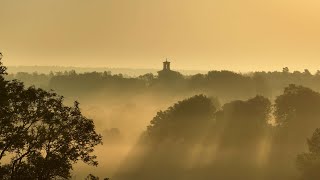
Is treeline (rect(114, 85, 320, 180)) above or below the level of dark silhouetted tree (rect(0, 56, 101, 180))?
below

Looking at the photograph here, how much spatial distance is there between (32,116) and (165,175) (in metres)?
55.6

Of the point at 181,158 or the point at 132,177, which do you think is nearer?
the point at 132,177

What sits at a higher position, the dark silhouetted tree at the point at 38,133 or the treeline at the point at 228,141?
the dark silhouetted tree at the point at 38,133

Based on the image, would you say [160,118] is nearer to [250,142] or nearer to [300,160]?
[250,142]

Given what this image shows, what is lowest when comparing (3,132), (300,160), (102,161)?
(102,161)

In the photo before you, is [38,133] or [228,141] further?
[228,141]

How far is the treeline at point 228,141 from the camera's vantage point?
280ft

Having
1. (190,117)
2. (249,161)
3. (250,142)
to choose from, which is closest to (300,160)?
(249,161)

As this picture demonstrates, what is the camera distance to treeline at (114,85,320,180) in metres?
85.2

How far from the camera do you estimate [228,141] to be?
96562 mm

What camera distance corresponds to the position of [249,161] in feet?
290

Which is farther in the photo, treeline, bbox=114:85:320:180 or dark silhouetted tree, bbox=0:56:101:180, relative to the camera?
treeline, bbox=114:85:320:180

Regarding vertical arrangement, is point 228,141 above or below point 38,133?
below

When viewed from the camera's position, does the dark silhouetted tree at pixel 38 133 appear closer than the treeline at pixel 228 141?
Yes
